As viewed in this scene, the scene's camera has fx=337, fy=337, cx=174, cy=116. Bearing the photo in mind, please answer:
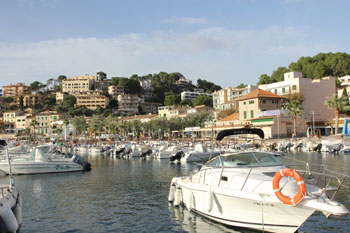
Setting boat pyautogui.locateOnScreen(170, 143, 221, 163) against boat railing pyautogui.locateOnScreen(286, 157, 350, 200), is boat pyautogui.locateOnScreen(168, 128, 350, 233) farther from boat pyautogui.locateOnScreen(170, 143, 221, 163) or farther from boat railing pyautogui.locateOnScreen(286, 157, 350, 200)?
boat pyautogui.locateOnScreen(170, 143, 221, 163)

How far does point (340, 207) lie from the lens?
1014 cm

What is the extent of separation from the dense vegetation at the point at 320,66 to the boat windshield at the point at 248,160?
10398cm

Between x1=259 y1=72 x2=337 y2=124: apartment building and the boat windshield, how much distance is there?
265ft

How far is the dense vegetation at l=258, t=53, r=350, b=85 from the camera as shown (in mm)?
110938

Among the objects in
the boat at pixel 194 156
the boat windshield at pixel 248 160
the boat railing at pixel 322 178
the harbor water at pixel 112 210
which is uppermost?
the boat windshield at pixel 248 160

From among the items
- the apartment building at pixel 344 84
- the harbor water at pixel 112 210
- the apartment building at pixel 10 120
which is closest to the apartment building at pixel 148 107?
the apartment building at pixel 10 120

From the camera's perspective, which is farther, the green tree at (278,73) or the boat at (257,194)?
the green tree at (278,73)

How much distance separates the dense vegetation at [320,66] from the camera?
110938 mm

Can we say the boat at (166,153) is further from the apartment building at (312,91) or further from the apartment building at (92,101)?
the apartment building at (92,101)

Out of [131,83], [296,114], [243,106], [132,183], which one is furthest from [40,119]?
[132,183]

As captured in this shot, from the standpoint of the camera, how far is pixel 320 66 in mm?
109438

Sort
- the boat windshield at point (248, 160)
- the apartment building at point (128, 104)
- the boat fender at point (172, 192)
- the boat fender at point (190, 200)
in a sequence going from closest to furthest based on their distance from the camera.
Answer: the boat windshield at point (248, 160), the boat fender at point (190, 200), the boat fender at point (172, 192), the apartment building at point (128, 104)

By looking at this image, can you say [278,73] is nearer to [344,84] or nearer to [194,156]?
[344,84]

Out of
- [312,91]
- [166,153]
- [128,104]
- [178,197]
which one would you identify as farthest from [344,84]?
[178,197]
